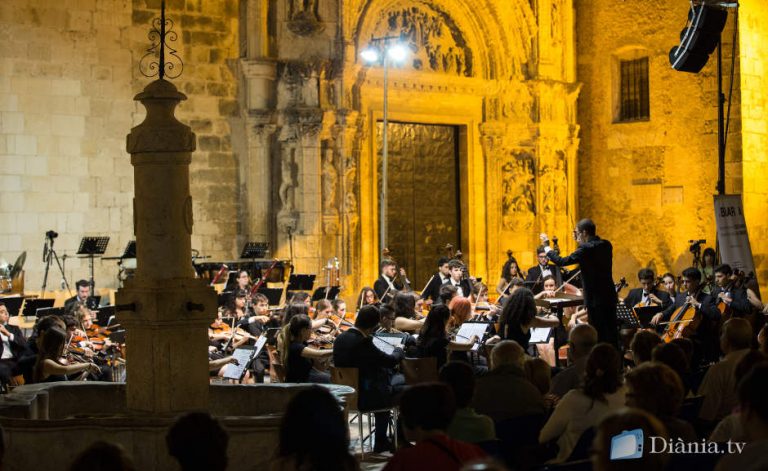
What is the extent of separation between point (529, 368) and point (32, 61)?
11443 millimetres

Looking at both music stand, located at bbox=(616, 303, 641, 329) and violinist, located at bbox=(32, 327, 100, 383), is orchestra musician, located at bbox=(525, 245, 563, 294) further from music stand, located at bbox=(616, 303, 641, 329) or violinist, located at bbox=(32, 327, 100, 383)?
violinist, located at bbox=(32, 327, 100, 383)

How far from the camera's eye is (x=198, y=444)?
3.92 metres

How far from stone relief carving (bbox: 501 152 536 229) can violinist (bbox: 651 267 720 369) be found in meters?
8.76

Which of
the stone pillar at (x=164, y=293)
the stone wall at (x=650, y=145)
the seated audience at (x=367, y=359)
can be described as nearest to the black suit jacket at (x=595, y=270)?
the seated audience at (x=367, y=359)

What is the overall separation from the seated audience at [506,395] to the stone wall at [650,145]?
1456 cm

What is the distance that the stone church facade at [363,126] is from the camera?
1652 centimetres

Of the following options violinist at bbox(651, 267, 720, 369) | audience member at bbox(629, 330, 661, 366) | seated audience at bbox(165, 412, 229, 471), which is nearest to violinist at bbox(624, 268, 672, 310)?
violinist at bbox(651, 267, 720, 369)

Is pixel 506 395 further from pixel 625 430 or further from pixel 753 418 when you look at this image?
pixel 625 430

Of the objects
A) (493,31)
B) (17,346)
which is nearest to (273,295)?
(17,346)

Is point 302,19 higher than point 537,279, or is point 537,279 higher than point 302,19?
point 302,19

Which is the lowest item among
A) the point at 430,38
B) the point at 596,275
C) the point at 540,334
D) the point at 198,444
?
the point at 540,334

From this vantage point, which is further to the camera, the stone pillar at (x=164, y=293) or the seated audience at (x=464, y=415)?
the stone pillar at (x=164, y=293)

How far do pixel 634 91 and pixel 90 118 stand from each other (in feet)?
33.3

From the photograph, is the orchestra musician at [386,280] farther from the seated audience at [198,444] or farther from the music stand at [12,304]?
the seated audience at [198,444]
